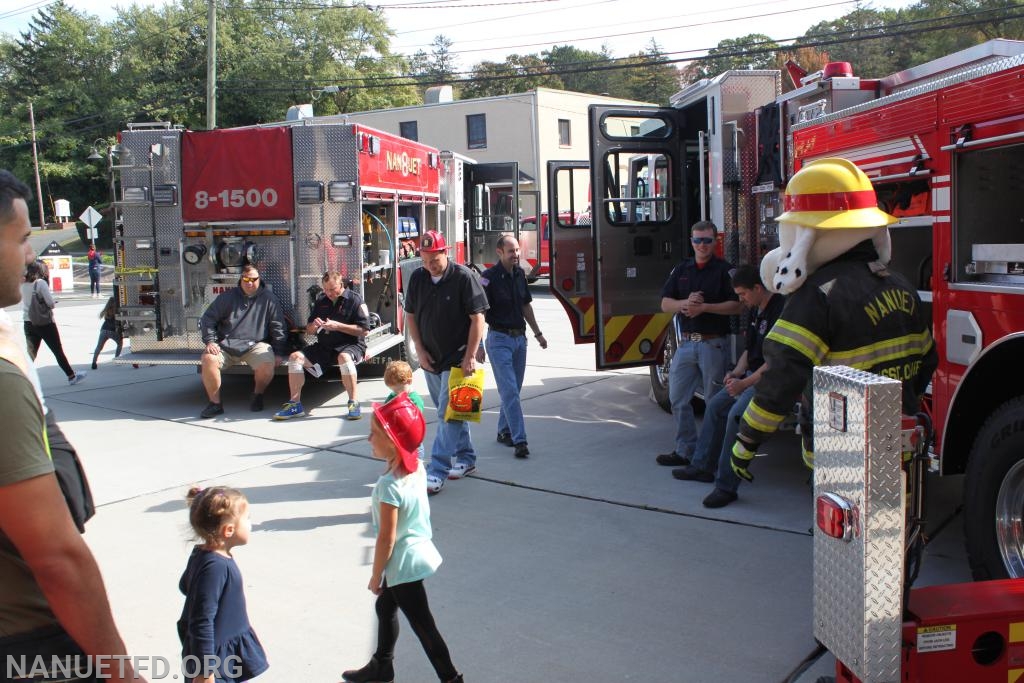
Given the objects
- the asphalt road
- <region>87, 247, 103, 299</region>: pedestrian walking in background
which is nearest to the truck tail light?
the asphalt road

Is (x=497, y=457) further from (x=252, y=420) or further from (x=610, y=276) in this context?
A: (x=252, y=420)

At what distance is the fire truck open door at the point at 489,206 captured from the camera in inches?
643

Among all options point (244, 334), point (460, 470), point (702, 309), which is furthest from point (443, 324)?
point (244, 334)

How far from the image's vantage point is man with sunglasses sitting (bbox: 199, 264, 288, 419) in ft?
29.0

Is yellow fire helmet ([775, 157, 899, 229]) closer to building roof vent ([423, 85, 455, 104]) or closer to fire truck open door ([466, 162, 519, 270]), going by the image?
fire truck open door ([466, 162, 519, 270])

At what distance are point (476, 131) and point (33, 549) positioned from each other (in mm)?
→ 39480

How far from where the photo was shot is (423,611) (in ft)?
11.1

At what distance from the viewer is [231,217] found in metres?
9.16

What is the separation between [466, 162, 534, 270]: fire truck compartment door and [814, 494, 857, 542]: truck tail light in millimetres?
13542

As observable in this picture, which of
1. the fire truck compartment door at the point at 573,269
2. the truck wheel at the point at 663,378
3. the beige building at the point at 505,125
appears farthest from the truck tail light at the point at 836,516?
the beige building at the point at 505,125

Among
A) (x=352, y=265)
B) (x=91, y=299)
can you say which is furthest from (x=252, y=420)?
(x=91, y=299)

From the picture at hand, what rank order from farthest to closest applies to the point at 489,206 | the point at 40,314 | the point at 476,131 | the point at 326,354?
the point at 476,131
the point at 489,206
the point at 40,314
the point at 326,354

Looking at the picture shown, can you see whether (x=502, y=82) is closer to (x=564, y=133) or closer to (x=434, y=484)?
(x=564, y=133)

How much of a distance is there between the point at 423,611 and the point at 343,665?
2.12 ft
